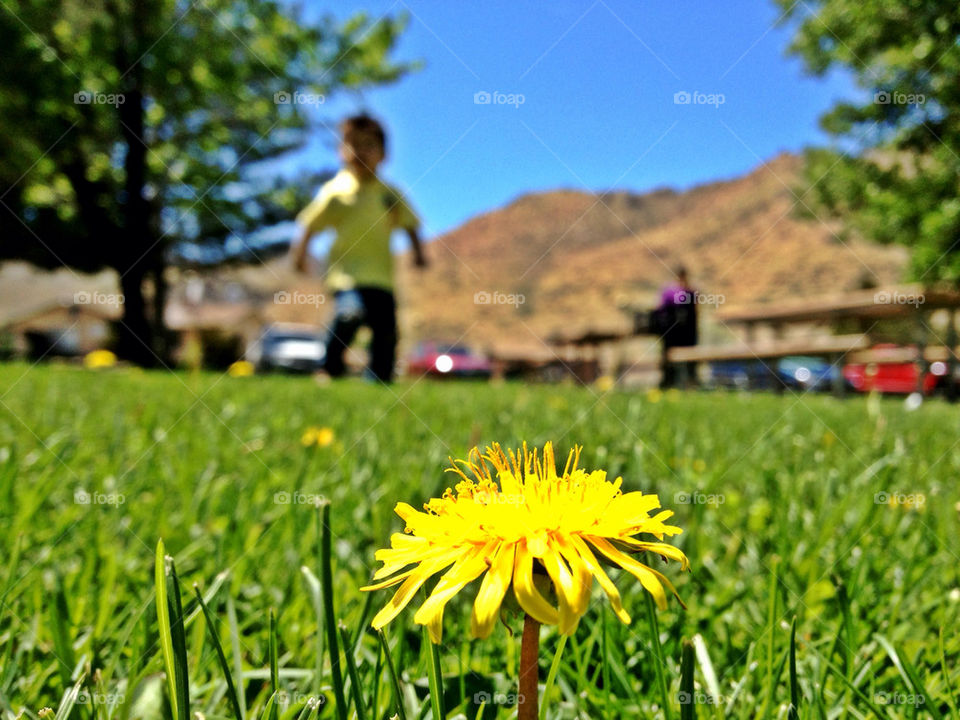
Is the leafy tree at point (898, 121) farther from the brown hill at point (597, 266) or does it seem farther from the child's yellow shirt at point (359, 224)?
the brown hill at point (597, 266)

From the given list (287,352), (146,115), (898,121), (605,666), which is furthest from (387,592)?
(287,352)

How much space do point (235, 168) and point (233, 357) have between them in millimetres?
5365

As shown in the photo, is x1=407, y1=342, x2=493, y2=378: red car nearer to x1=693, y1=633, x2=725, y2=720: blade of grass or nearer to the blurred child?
the blurred child

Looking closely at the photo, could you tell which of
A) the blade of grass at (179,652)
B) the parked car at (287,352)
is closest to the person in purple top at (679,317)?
the blade of grass at (179,652)

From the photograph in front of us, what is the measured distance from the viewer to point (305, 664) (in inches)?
31.4

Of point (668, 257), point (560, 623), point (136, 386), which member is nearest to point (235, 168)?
point (136, 386)

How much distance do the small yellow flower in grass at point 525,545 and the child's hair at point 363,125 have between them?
4.68 m

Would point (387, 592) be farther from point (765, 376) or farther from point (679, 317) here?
point (765, 376)

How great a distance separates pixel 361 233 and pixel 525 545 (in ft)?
15.1

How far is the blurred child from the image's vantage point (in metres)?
4.81

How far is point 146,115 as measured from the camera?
14156 mm

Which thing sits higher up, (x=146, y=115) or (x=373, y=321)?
(x=146, y=115)

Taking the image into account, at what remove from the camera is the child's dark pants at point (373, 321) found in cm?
495

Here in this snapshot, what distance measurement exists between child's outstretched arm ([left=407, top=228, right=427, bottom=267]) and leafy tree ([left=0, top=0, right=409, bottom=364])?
6.20 meters
